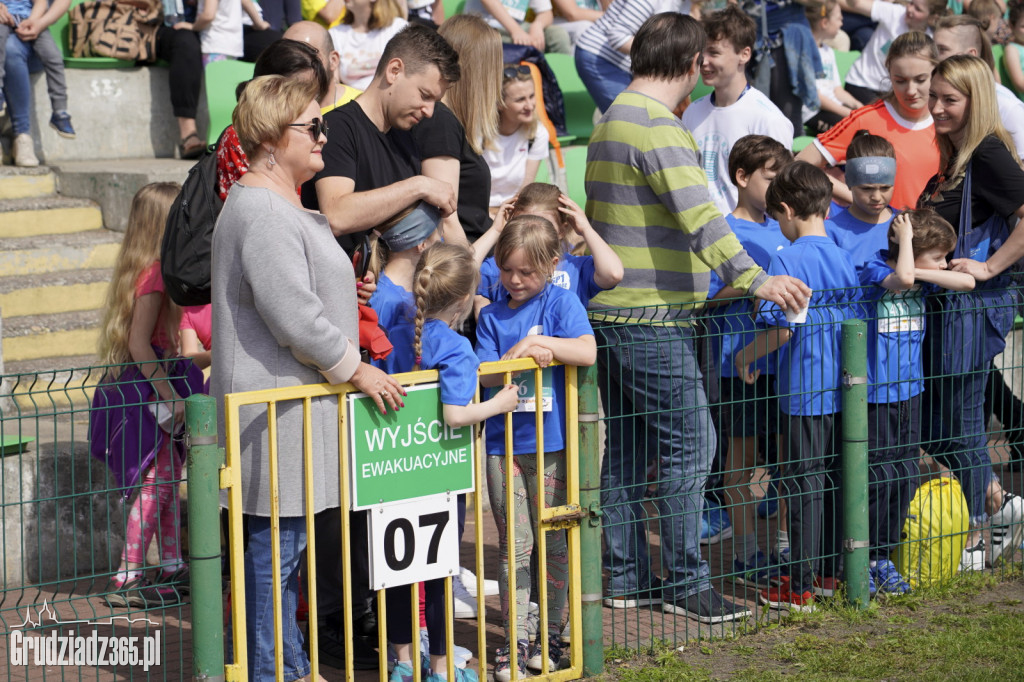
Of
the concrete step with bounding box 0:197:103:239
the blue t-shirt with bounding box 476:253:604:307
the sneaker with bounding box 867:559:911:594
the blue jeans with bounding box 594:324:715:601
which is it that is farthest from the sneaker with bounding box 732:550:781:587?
the concrete step with bounding box 0:197:103:239

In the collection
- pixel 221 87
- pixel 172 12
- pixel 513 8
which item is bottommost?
pixel 221 87

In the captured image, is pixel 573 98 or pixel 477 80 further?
pixel 573 98

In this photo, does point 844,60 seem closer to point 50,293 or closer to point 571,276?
point 50,293

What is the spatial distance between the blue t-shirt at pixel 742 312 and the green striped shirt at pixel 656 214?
13 centimetres

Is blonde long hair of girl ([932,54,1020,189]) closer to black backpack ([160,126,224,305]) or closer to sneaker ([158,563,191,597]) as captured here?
black backpack ([160,126,224,305])

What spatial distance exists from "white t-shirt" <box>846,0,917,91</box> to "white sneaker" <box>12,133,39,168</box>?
6.80 m

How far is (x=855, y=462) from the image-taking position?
198 inches

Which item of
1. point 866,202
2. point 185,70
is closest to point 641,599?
point 866,202

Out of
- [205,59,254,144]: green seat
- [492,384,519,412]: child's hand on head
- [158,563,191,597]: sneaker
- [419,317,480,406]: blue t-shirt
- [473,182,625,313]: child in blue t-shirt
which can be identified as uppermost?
[205,59,254,144]: green seat

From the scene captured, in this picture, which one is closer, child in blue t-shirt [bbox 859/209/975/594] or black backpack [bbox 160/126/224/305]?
black backpack [bbox 160/126/224/305]

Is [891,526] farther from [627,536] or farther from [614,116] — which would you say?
[614,116]

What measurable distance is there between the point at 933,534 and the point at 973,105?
190 centimetres

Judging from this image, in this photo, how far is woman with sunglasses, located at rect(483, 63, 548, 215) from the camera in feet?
21.1

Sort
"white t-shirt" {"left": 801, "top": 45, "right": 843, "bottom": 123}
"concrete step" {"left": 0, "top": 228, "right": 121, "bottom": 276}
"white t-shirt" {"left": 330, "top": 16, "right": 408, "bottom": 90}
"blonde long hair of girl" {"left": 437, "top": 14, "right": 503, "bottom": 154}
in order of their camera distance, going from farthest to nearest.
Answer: "white t-shirt" {"left": 801, "top": 45, "right": 843, "bottom": 123}
"white t-shirt" {"left": 330, "top": 16, "right": 408, "bottom": 90}
"concrete step" {"left": 0, "top": 228, "right": 121, "bottom": 276}
"blonde long hair of girl" {"left": 437, "top": 14, "right": 503, "bottom": 154}
